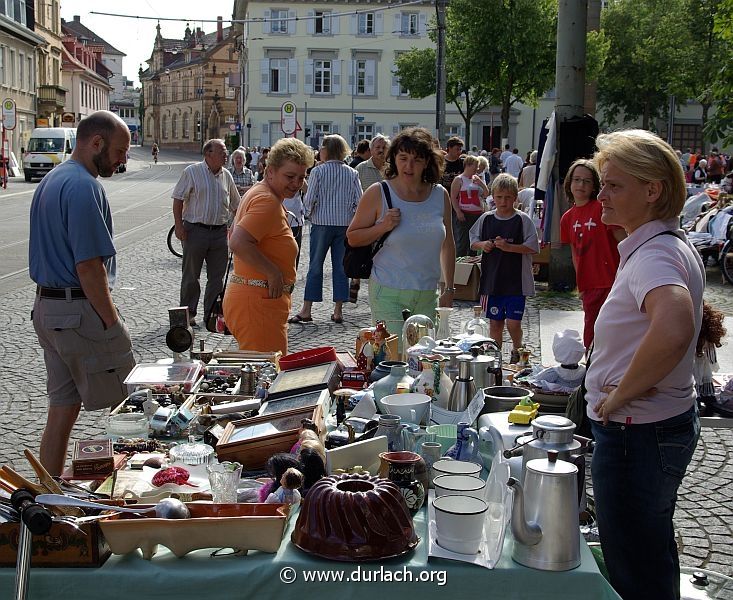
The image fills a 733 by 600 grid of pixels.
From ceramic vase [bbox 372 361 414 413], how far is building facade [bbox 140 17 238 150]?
91.3 metres

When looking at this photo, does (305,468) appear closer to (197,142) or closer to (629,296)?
(629,296)

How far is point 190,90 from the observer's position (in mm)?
110688

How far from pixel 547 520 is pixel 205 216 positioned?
6.74 m

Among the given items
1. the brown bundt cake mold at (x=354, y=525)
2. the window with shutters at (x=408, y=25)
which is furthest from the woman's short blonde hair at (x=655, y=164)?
the window with shutters at (x=408, y=25)

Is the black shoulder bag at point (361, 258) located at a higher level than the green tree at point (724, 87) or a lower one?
lower

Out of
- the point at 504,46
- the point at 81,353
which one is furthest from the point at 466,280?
the point at 504,46

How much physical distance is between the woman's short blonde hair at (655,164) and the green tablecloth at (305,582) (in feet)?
3.70

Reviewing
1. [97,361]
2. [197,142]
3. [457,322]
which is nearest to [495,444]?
[97,361]

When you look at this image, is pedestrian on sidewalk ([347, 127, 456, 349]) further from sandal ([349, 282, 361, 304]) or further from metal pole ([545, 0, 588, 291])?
metal pole ([545, 0, 588, 291])

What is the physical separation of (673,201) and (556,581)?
4.00 feet

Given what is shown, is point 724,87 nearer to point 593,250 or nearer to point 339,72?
point 593,250

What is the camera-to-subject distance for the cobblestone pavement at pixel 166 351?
183 inches

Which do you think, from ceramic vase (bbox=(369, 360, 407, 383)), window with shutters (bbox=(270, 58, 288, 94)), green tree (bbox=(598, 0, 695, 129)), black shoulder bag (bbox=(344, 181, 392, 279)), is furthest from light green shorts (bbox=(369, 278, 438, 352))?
window with shutters (bbox=(270, 58, 288, 94))

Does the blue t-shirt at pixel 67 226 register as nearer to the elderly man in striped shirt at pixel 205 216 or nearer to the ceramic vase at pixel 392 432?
the ceramic vase at pixel 392 432
